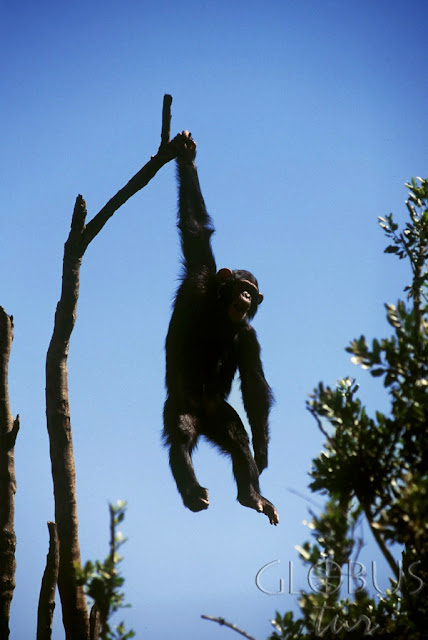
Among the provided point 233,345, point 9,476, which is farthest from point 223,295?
point 9,476

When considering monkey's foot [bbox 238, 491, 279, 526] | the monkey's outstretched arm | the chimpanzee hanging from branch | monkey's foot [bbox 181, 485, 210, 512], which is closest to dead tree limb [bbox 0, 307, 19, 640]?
monkey's foot [bbox 181, 485, 210, 512]

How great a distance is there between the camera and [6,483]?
20.0 ft

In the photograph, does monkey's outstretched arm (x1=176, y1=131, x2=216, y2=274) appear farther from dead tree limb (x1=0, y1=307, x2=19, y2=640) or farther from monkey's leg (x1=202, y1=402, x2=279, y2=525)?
dead tree limb (x1=0, y1=307, x2=19, y2=640)

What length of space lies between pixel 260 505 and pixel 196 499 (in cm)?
96

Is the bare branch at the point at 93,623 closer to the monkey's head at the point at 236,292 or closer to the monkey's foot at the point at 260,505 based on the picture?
the monkey's foot at the point at 260,505

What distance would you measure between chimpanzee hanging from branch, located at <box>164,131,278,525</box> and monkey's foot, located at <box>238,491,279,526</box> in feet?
0.49

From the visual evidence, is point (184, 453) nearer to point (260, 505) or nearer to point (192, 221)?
point (260, 505)

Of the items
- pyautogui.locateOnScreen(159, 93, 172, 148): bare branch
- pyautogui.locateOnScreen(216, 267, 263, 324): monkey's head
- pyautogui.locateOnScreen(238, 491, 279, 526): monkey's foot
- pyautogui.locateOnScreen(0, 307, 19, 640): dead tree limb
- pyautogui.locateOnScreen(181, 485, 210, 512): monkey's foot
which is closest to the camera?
pyautogui.locateOnScreen(0, 307, 19, 640): dead tree limb

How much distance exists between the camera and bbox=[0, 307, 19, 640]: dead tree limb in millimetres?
5645

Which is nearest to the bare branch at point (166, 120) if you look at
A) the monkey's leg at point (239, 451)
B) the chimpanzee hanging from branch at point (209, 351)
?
the chimpanzee hanging from branch at point (209, 351)

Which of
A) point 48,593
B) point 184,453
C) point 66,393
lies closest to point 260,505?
point 184,453

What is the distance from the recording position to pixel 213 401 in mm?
8867

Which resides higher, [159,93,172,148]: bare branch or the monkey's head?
[159,93,172,148]: bare branch

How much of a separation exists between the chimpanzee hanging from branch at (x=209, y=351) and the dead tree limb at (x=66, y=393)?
5.35ft
